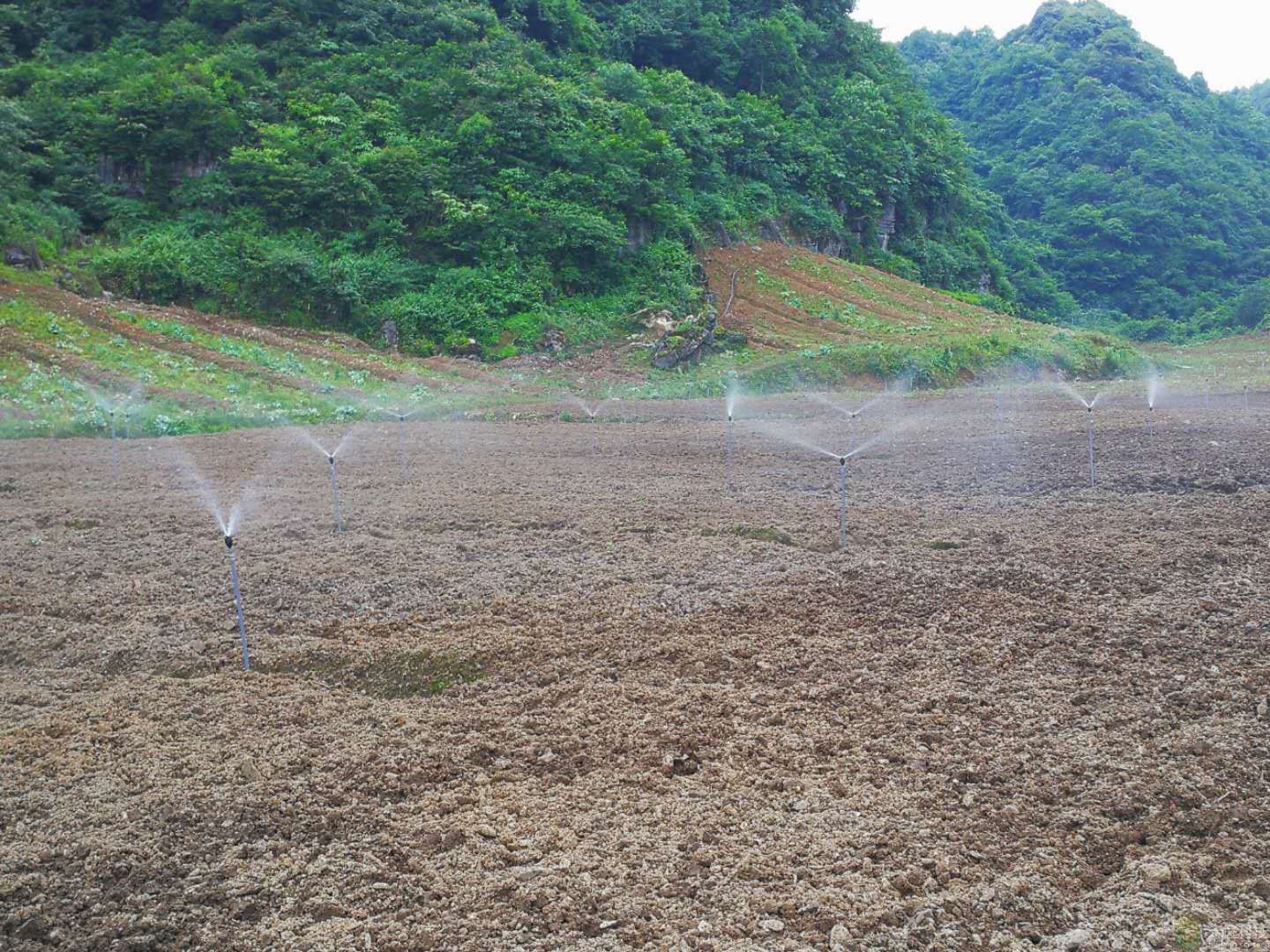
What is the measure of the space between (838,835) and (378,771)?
8.63 feet

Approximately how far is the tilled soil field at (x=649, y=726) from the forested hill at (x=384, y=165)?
71.5ft

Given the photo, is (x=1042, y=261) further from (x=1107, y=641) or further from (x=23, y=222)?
(x=1107, y=641)

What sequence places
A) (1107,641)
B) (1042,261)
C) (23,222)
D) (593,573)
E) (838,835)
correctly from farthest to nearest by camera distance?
(1042,261), (23,222), (593,573), (1107,641), (838,835)

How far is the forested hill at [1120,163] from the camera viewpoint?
64.2 metres

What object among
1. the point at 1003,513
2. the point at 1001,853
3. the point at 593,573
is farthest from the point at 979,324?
the point at 1001,853

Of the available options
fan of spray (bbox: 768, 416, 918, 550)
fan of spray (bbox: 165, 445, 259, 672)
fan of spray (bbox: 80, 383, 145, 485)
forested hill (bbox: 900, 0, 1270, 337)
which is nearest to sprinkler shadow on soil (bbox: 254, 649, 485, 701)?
fan of spray (bbox: 165, 445, 259, 672)

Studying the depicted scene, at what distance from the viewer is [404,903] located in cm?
417

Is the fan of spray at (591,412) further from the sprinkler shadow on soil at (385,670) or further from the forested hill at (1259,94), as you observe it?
the forested hill at (1259,94)

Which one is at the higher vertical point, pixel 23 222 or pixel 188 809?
pixel 23 222

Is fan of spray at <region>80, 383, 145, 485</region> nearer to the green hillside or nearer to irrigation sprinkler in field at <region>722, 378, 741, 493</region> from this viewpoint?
the green hillside

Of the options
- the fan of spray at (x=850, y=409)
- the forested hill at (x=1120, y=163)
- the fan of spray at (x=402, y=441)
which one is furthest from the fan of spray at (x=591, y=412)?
the forested hill at (x=1120, y=163)

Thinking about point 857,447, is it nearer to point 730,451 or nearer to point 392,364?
point 730,451

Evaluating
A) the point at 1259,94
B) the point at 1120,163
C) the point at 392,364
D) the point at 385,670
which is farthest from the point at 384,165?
the point at 1259,94

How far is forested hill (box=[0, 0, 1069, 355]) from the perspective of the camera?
1233 inches
